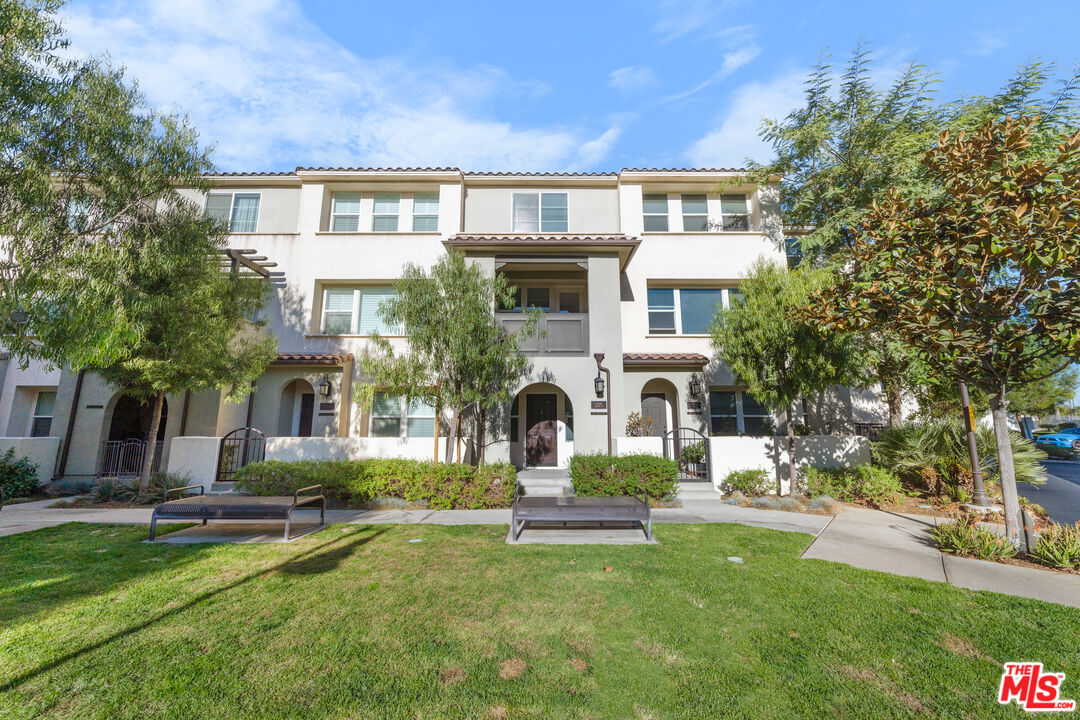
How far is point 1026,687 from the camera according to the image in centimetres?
337

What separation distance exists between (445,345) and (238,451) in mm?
7878

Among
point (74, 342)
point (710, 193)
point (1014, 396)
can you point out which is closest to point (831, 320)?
point (710, 193)

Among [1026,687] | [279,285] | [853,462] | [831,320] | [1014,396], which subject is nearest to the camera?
[1026,687]

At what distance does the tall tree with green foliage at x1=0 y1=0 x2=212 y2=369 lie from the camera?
6832mm

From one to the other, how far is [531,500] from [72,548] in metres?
7.30

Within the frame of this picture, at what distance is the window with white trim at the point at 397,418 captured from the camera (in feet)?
47.2

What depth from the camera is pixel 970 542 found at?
660 centimetres

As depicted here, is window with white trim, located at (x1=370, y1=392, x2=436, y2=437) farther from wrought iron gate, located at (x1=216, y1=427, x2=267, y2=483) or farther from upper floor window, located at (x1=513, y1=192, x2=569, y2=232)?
upper floor window, located at (x1=513, y1=192, x2=569, y2=232)

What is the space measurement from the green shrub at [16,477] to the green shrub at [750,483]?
62.0 ft

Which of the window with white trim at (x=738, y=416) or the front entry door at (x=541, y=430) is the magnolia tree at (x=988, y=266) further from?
the front entry door at (x=541, y=430)

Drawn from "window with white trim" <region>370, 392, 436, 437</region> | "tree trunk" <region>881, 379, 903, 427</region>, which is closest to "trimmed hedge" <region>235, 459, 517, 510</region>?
"window with white trim" <region>370, 392, 436, 437</region>

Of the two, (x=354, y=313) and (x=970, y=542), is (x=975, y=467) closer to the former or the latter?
(x=970, y=542)

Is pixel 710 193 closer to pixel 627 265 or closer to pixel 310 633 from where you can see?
pixel 627 265

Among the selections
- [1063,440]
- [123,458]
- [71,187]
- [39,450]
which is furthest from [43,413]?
[1063,440]
